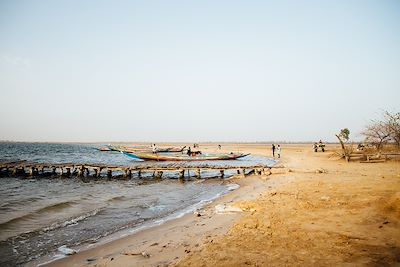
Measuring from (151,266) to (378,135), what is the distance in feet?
105

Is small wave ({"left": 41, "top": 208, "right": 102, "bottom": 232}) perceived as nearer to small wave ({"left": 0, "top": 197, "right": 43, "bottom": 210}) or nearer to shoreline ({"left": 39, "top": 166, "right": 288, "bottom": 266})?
shoreline ({"left": 39, "top": 166, "right": 288, "bottom": 266})

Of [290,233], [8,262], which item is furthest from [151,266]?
[8,262]

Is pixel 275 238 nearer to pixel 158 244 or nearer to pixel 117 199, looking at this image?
pixel 158 244

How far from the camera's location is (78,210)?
47.4 feet

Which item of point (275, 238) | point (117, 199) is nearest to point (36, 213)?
point (117, 199)

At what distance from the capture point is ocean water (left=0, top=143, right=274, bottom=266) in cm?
958

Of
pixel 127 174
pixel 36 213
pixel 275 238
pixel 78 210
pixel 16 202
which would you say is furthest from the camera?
pixel 127 174

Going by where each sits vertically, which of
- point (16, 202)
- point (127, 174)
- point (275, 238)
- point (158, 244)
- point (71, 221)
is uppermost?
point (275, 238)

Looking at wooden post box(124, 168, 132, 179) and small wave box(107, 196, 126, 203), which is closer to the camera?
small wave box(107, 196, 126, 203)

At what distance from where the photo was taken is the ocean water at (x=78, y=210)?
958cm

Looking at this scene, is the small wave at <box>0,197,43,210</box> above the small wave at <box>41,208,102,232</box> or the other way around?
the other way around

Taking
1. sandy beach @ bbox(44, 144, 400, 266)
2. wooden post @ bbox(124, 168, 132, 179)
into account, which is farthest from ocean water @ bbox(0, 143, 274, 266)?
wooden post @ bbox(124, 168, 132, 179)

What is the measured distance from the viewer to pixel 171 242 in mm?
8289

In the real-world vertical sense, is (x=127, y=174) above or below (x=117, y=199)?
above
